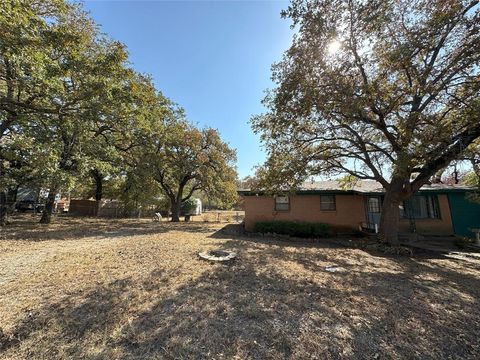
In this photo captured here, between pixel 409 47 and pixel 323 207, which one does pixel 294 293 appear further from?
pixel 323 207

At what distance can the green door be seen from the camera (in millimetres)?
13055

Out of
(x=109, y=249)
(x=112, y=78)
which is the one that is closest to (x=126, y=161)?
(x=112, y=78)

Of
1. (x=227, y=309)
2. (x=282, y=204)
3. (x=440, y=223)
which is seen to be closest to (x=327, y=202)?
(x=282, y=204)

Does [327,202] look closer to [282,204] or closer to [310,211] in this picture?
[310,211]

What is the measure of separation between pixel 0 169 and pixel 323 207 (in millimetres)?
17756

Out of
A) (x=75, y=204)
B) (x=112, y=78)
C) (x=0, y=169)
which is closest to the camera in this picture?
(x=112, y=78)

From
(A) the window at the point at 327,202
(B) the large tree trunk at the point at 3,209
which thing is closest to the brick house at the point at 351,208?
(A) the window at the point at 327,202

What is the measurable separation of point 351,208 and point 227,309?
12.3 m

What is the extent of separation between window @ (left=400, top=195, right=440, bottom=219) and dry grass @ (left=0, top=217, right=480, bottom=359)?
7873 millimetres

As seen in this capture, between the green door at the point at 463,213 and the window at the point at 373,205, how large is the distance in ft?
11.8

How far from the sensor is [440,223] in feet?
43.9

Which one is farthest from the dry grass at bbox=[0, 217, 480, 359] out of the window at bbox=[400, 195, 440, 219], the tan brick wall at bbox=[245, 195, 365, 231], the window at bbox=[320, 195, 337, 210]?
the window at bbox=[400, 195, 440, 219]

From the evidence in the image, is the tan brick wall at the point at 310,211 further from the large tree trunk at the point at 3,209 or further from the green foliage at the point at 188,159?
the large tree trunk at the point at 3,209

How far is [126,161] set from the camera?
16.8 metres
